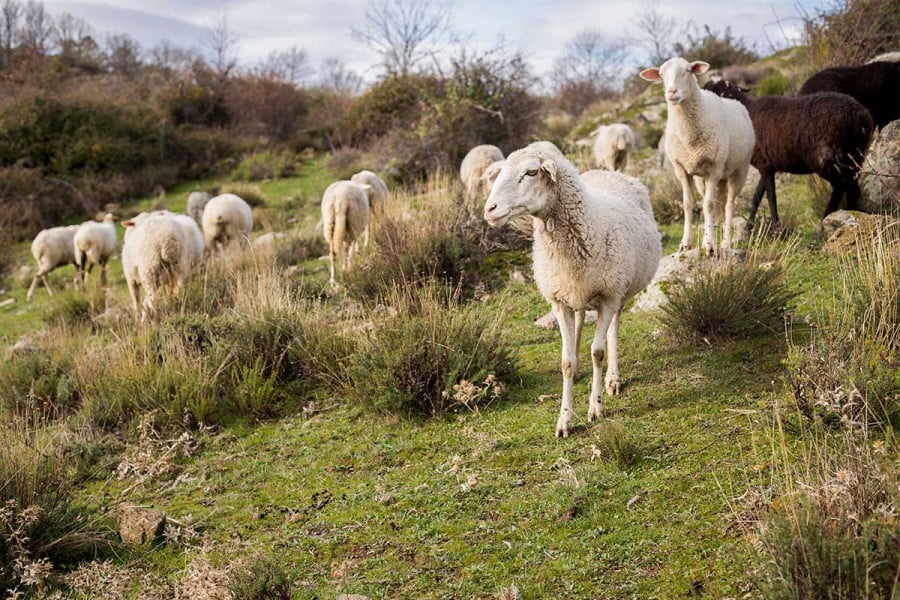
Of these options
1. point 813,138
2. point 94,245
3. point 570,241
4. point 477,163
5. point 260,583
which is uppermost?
point 477,163

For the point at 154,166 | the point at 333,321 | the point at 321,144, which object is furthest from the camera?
the point at 321,144

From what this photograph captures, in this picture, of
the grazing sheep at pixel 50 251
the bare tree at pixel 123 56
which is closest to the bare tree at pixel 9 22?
the bare tree at pixel 123 56

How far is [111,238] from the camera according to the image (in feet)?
52.8

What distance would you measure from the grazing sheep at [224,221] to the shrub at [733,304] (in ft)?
33.5

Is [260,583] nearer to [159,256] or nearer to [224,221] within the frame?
[159,256]

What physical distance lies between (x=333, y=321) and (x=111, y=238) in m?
10.0

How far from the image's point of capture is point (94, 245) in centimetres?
1576

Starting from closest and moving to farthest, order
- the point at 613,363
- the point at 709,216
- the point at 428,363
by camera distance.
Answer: the point at 613,363, the point at 428,363, the point at 709,216

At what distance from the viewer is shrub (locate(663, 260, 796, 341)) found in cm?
622

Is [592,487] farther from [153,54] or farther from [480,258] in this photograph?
[153,54]

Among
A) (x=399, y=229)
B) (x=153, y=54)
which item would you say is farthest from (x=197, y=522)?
(x=153, y=54)

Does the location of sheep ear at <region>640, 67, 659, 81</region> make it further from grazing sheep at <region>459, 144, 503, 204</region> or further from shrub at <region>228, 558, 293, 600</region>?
shrub at <region>228, 558, 293, 600</region>

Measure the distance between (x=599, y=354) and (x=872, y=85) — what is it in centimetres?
758

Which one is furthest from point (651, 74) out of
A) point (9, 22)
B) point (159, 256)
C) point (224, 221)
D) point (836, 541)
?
point (9, 22)
